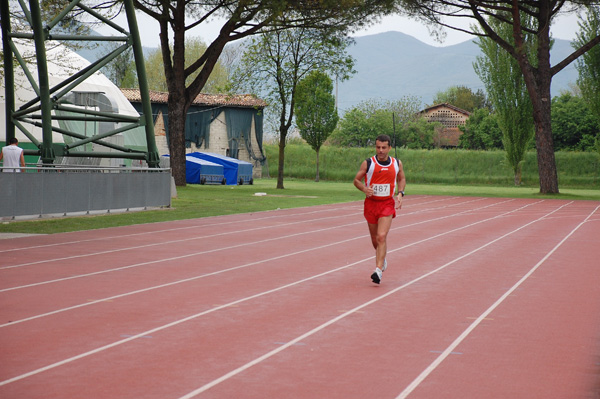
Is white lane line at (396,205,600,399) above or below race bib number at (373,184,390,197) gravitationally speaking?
below

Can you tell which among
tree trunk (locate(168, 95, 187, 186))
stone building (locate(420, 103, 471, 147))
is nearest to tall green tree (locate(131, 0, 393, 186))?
tree trunk (locate(168, 95, 187, 186))

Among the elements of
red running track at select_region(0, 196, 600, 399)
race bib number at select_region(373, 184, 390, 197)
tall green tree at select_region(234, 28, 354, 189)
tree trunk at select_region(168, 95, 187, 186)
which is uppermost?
tall green tree at select_region(234, 28, 354, 189)

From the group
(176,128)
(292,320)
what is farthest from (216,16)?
(292,320)

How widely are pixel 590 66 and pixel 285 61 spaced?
1784 cm

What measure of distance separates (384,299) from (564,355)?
2.69 meters

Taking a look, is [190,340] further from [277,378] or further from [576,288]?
[576,288]

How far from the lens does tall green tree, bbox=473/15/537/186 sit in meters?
53.0

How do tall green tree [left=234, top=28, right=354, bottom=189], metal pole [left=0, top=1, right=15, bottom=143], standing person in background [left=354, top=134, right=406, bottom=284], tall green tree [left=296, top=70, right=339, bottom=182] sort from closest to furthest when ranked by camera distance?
standing person in background [left=354, top=134, right=406, bottom=284]
metal pole [left=0, top=1, right=15, bottom=143]
tall green tree [left=234, top=28, right=354, bottom=189]
tall green tree [left=296, top=70, right=339, bottom=182]

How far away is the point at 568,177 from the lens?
193ft

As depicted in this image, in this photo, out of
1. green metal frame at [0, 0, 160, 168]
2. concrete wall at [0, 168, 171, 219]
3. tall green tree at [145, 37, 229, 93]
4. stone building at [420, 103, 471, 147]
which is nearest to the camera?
concrete wall at [0, 168, 171, 219]

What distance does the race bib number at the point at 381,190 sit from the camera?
9930 mm

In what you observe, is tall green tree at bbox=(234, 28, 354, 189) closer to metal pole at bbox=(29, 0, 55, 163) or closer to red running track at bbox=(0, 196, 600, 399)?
metal pole at bbox=(29, 0, 55, 163)

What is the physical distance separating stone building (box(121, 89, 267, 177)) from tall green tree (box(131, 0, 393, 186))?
86.9ft

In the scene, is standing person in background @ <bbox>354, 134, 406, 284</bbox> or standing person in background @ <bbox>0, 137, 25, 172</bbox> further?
standing person in background @ <bbox>0, 137, 25, 172</bbox>
